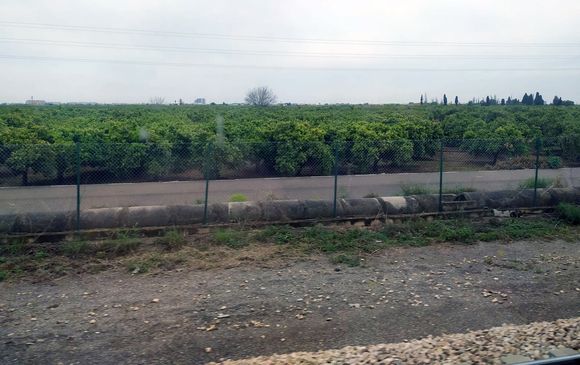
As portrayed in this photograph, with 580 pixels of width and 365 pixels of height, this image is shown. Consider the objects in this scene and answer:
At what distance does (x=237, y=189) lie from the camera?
17.2m

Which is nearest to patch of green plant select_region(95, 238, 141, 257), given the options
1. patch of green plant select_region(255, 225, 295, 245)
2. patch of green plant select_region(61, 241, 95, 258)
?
patch of green plant select_region(61, 241, 95, 258)

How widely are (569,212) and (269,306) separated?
8.94 m

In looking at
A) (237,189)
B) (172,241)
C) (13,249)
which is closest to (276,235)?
(172,241)

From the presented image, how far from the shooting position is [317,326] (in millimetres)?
7598

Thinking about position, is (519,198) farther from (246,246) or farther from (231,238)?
(231,238)

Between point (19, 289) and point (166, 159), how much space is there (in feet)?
27.6

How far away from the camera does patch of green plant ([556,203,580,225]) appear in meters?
13.8

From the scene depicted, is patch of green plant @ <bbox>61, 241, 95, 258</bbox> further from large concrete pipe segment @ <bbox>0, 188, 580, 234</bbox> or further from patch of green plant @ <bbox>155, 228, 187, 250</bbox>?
patch of green plant @ <bbox>155, 228, 187, 250</bbox>

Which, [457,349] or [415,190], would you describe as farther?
[415,190]

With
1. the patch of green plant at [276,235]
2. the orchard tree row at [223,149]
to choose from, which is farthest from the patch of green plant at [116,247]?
the orchard tree row at [223,149]

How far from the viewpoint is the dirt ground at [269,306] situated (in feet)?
22.9

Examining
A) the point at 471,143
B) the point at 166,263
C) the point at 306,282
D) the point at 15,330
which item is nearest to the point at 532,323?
the point at 306,282

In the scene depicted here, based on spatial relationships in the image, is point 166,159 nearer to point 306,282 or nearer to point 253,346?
point 306,282

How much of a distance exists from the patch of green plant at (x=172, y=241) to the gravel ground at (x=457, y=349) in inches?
201
